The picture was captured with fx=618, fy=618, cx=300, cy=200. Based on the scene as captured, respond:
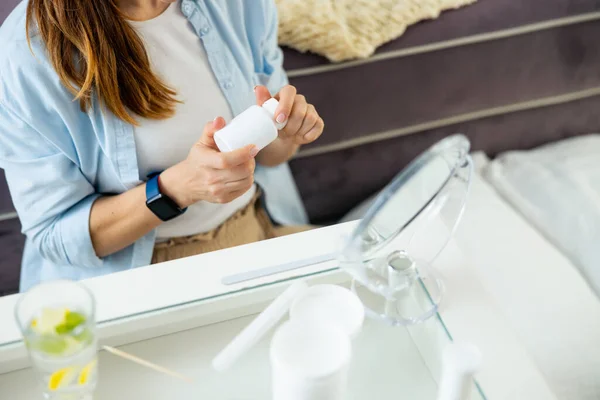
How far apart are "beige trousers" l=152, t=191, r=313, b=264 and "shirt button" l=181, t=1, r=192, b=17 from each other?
0.30 metres

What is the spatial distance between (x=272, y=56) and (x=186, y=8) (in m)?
0.17

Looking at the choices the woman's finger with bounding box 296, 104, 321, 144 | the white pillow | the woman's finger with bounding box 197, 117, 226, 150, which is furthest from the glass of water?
the white pillow

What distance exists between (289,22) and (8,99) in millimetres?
436

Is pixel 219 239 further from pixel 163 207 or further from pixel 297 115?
pixel 297 115

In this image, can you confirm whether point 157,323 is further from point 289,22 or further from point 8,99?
point 289,22

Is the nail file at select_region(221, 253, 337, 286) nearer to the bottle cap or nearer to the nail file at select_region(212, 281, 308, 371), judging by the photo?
the nail file at select_region(212, 281, 308, 371)

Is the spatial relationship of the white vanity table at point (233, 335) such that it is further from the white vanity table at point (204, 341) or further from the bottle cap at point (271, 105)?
the bottle cap at point (271, 105)

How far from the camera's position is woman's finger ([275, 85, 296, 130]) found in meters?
0.68

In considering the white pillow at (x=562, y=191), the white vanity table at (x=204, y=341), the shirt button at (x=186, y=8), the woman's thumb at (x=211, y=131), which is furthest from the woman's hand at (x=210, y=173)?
the white pillow at (x=562, y=191)

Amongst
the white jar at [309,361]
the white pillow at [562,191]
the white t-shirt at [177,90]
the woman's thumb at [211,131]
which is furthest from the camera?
the white pillow at [562,191]

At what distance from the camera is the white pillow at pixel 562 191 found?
1075 mm

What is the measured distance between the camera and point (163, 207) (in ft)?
2.58

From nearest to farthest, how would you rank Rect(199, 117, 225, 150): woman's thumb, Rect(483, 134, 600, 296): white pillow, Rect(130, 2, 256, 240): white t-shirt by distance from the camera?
Rect(199, 117, 225, 150): woman's thumb, Rect(130, 2, 256, 240): white t-shirt, Rect(483, 134, 600, 296): white pillow

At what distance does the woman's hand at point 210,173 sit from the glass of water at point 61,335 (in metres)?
0.21
